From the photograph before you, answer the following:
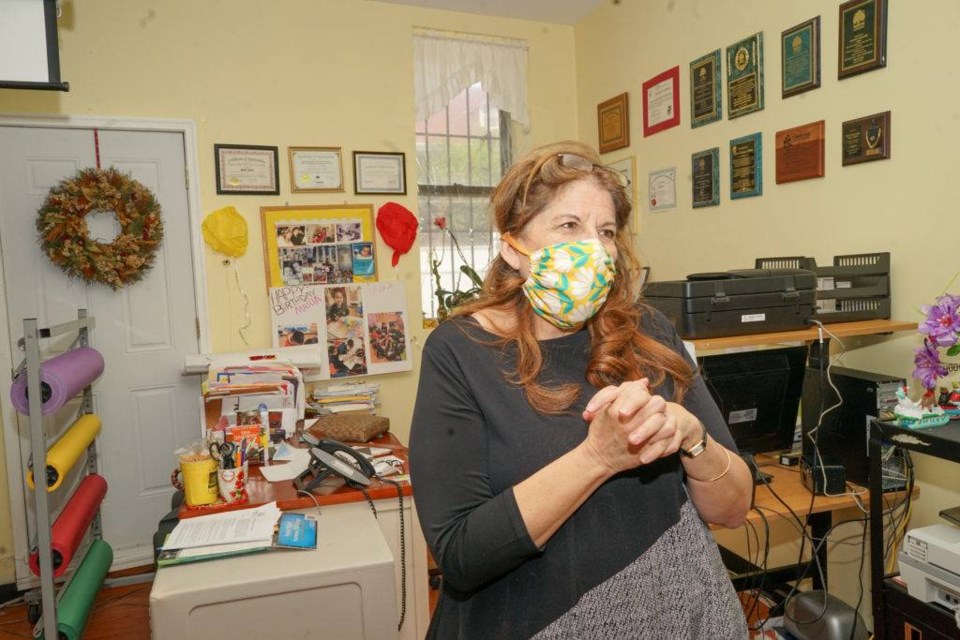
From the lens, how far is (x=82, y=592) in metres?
2.41

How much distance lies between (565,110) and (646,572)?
12.0ft

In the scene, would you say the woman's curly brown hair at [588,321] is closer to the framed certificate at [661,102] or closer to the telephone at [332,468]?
the telephone at [332,468]

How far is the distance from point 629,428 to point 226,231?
3047 mm

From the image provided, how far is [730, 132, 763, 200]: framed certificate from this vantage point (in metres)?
2.79

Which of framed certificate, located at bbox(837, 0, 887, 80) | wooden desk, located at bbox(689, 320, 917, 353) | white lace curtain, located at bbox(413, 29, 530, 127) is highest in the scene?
white lace curtain, located at bbox(413, 29, 530, 127)

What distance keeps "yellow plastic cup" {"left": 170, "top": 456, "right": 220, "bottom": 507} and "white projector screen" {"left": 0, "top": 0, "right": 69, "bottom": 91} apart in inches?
60.6

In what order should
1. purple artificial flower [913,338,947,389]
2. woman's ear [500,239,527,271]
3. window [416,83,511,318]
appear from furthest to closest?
1. window [416,83,511,318]
2. purple artificial flower [913,338,947,389]
3. woman's ear [500,239,527,271]

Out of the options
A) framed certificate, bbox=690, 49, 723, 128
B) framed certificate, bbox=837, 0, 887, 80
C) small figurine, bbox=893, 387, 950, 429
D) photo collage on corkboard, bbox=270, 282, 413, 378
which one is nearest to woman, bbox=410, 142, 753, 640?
small figurine, bbox=893, 387, 950, 429

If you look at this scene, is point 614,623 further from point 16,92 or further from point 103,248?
point 16,92

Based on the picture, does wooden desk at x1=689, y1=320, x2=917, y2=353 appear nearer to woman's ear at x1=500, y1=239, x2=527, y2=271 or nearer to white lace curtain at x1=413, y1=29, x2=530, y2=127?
woman's ear at x1=500, y1=239, x2=527, y2=271

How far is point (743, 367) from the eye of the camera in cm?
205

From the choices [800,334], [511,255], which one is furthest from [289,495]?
[800,334]

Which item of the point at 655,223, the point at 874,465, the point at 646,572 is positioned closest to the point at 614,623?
the point at 646,572

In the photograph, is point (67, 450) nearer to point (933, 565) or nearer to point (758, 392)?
point (758, 392)
